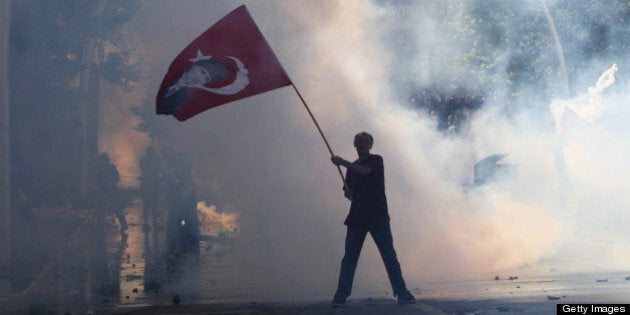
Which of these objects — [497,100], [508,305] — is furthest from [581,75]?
[508,305]

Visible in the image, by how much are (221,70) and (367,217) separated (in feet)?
5.64

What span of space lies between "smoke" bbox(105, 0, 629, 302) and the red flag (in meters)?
4.74

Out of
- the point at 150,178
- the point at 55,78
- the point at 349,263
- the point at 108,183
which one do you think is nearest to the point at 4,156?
the point at 108,183

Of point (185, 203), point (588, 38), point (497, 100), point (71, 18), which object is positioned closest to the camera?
point (185, 203)

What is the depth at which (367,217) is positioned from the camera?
10.0m

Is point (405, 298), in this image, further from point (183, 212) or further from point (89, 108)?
point (89, 108)

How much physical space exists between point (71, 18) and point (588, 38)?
395 inches

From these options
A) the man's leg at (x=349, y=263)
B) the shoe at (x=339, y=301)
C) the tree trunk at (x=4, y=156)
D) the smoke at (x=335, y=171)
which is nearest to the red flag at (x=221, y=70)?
the man's leg at (x=349, y=263)

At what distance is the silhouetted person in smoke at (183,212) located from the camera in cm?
1658

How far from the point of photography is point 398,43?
79.8ft

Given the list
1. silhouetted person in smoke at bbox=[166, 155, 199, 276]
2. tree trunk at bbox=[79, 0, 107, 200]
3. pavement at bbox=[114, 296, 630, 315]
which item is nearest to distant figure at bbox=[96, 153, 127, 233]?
tree trunk at bbox=[79, 0, 107, 200]

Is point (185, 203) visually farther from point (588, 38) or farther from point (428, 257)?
point (588, 38)

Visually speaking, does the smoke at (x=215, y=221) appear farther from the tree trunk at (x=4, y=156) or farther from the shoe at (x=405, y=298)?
the shoe at (x=405, y=298)

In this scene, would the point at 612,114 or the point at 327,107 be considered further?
the point at 612,114
